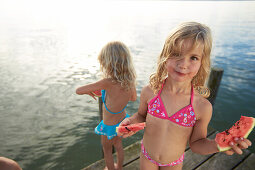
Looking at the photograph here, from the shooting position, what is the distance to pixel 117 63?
2914mm

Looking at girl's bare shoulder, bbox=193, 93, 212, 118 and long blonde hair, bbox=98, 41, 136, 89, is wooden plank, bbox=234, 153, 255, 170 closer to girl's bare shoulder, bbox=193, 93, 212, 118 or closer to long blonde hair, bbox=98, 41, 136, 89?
girl's bare shoulder, bbox=193, 93, 212, 118

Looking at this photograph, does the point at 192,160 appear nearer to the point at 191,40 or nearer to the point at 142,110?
the point at 142,110

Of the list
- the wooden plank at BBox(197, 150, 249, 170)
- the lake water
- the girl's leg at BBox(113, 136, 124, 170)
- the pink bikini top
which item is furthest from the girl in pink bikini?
the wooden plank at BBox(197, 150, 249, 170)

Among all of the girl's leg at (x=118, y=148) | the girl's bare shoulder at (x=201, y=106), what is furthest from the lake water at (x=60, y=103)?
the girl's leg at (x=118, y=148)

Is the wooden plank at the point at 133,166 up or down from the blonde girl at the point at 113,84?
down

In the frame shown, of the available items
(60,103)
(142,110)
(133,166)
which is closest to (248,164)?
(133,166)

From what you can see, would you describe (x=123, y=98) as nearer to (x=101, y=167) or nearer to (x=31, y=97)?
(x=101, y=167)

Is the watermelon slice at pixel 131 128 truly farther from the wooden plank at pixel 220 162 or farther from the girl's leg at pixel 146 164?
the wooden plank at pixel 220 162

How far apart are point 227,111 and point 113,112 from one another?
6.98 metres

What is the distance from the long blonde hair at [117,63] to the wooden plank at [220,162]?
2.28 metres

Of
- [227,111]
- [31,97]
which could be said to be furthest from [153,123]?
[31,97]

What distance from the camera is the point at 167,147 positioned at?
2.07 metres

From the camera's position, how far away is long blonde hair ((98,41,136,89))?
2.89 m

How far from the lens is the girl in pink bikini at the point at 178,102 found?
177 cm
